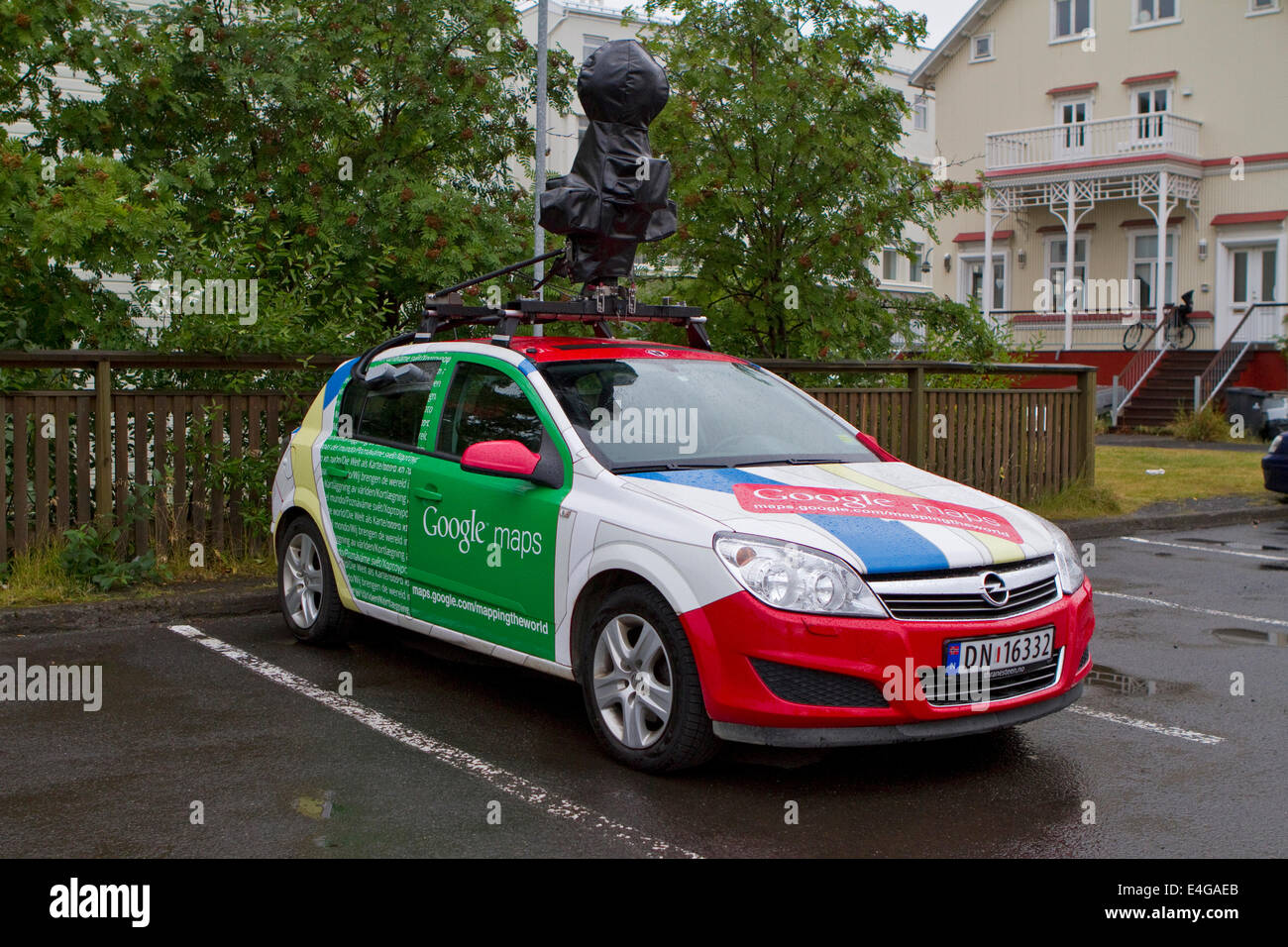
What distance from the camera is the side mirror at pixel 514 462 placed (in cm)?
567

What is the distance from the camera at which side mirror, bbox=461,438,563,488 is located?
18.6 feet

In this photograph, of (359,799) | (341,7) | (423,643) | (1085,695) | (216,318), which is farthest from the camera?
(341,7)

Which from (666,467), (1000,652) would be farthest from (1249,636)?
(666,467)

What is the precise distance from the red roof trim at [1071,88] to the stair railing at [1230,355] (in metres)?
7.83

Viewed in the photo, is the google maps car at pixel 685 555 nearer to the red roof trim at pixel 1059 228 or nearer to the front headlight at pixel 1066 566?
the front headlight at pixel 1066 566

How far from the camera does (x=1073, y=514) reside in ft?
41.7

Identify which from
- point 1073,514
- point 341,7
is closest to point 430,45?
point 341,7

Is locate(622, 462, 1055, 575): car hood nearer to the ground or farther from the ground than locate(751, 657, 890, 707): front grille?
farther from the ground

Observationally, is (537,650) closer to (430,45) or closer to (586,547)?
(586,547)

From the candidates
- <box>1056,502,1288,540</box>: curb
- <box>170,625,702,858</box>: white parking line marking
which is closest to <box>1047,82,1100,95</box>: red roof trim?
<box>1056,502,1288,540</box>: curb

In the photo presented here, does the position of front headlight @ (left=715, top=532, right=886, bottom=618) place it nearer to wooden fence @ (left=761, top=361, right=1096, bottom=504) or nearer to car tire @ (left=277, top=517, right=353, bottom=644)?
car tire @ (left=277, top=517, right=353, bottom=644)

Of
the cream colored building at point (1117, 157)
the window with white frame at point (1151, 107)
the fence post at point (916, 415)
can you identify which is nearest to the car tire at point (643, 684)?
the fence post at point (916, 415)
